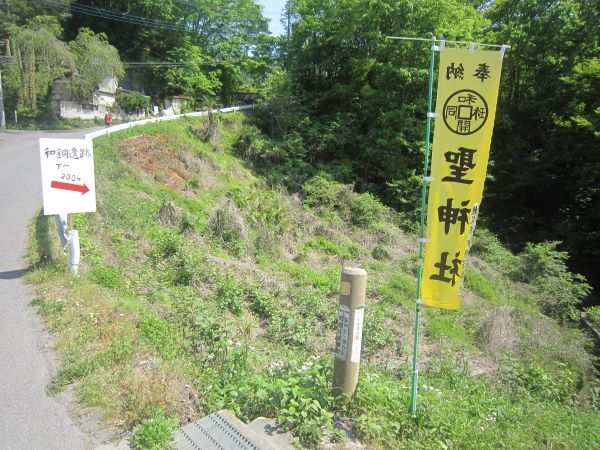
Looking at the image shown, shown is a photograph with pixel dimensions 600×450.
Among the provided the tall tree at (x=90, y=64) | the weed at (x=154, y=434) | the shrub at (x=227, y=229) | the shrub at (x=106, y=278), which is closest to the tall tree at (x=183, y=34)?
the tall tree at (x=90, y=64)

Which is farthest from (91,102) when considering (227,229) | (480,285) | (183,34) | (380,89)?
(480,285)

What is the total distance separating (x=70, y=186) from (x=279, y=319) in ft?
14.6

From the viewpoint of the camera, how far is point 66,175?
7.30 metres

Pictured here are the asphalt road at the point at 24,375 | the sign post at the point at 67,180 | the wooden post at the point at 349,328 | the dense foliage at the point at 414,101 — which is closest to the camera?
the asphalt road at the point at 24,375

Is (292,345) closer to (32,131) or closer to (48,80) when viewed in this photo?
(32,131)

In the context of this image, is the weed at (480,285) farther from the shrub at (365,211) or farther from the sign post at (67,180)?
the sign post at (67,180)

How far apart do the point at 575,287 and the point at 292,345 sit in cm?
1149

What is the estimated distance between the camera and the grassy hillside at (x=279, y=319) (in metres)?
4.16

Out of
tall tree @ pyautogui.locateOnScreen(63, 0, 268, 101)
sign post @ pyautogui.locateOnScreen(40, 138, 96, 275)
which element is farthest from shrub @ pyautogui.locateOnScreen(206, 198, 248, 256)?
tall tree @ pyautogui.locateOnScreen(63, 0, 268, 101)

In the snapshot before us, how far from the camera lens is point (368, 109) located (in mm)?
24172

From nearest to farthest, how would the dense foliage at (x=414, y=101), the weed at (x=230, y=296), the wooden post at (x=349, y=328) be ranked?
the wooden post at (x=349, y=328)
the weed at (x=230, y=296)
the dense foliage at (x=414, y=101)

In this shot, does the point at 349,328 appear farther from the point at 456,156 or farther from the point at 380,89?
the point at 380,89

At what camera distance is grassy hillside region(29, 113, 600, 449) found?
13.6 ft

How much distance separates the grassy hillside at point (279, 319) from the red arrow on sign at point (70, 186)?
4.19ft
